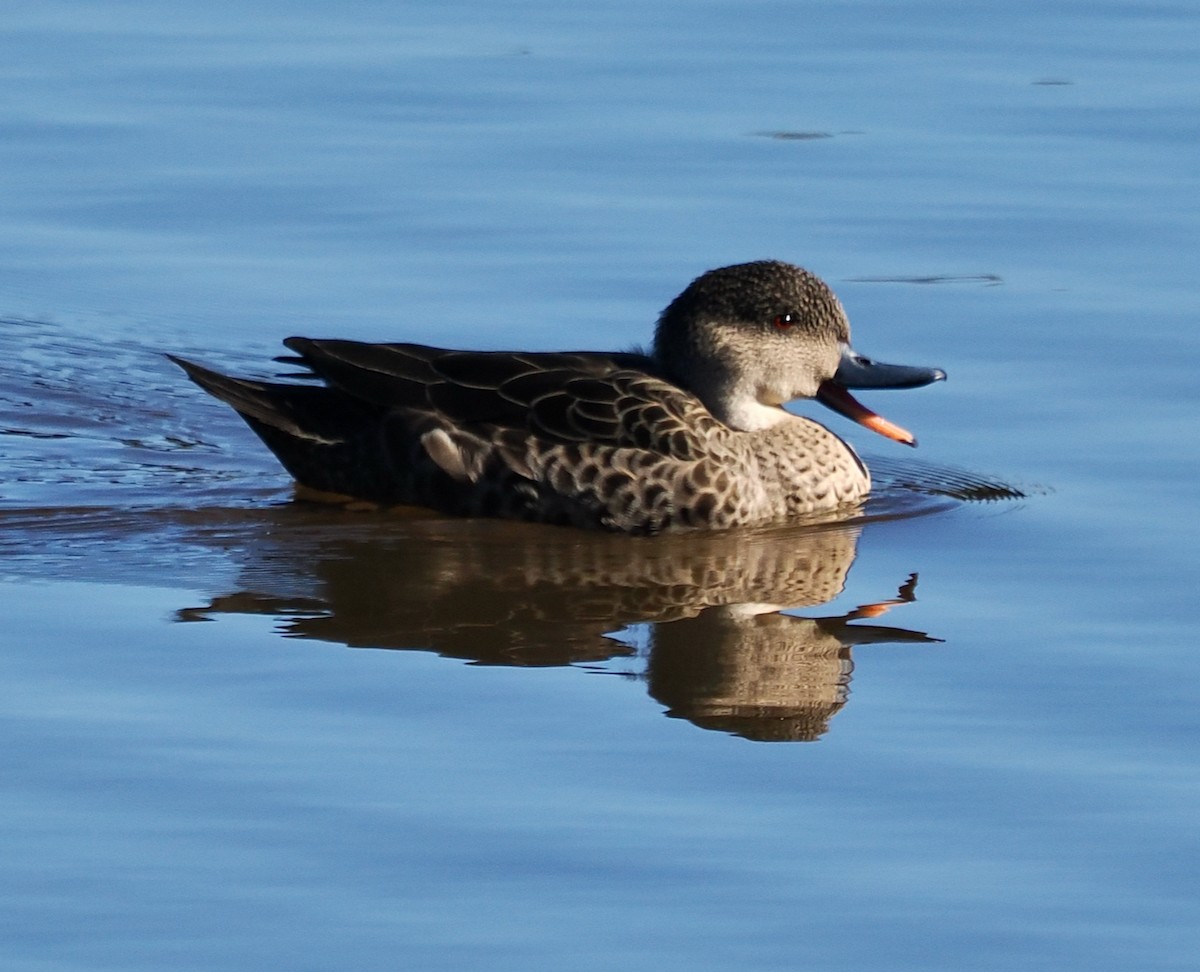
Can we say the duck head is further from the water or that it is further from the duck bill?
the water

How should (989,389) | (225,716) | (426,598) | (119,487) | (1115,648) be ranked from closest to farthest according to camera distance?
(225,716)
(1115,648)
(426,598)
(119,487)
(989,389)

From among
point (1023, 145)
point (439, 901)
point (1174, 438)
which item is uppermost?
point (1023, 145)

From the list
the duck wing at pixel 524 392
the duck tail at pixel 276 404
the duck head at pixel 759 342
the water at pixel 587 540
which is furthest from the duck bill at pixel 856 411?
the duck tail at pixel 276 404

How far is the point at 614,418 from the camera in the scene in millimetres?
9188

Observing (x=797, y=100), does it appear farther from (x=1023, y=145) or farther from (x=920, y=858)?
(x=920, y=858)

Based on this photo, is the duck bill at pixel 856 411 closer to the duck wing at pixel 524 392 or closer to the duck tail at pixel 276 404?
the duck wing at pixel 524 392

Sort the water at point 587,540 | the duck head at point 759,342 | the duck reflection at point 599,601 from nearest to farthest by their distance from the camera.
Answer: the water at point 587,540
the duck reflection at point 599,601
the duck head at point 759,342

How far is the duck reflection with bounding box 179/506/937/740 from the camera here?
7.32 m

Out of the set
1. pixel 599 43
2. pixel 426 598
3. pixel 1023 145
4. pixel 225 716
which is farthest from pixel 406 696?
pixel 599 43

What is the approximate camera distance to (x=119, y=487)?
31.0ft

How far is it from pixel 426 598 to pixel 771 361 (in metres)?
1.98

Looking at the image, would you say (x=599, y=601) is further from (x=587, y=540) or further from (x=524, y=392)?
(x=524, y=392)

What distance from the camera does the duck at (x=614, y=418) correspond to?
916 centimetres

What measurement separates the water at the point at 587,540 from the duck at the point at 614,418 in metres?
0.19
